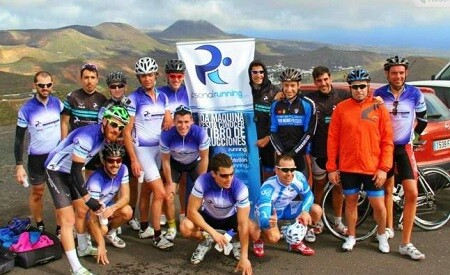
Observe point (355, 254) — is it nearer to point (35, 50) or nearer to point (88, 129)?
point (88, 129)

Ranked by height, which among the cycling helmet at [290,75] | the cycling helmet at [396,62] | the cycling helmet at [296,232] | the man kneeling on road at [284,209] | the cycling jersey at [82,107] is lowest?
the cycling helmet at [296,232]

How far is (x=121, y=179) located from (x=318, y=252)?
2580 millimetres

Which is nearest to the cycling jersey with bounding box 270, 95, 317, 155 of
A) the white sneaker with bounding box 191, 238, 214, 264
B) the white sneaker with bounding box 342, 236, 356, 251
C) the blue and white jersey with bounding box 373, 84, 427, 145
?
the blue and white jersey with bounding box 373, 84, 427, 145

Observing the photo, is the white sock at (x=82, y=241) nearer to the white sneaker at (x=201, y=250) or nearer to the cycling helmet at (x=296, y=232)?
the white sneaker at (x=201, y=250)

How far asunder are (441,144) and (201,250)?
3936 mm

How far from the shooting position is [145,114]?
559 cm

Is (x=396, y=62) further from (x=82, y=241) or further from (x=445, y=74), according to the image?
(x=445, y=74)

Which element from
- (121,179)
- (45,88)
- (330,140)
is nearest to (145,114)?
(121,179)

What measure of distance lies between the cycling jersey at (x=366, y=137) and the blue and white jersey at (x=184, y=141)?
174 centimetres

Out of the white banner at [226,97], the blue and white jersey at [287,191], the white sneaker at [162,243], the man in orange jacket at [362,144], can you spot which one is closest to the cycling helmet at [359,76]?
the man in orange jacket at [362,144]

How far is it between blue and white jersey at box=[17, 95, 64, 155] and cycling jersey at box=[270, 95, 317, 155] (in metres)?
2.95

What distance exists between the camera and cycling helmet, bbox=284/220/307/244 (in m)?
5.02

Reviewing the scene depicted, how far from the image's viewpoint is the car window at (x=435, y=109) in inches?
254

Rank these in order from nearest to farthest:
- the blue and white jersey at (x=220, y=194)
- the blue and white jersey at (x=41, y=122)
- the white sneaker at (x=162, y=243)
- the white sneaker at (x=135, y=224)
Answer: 1. the blue and white jersey at (x=220, y=194)
2. the white sneaker at (x=162, y=243)
3. the blue and white jersey at (x=41, y=122)
4. the white sneaker at (x=135, y=224)
